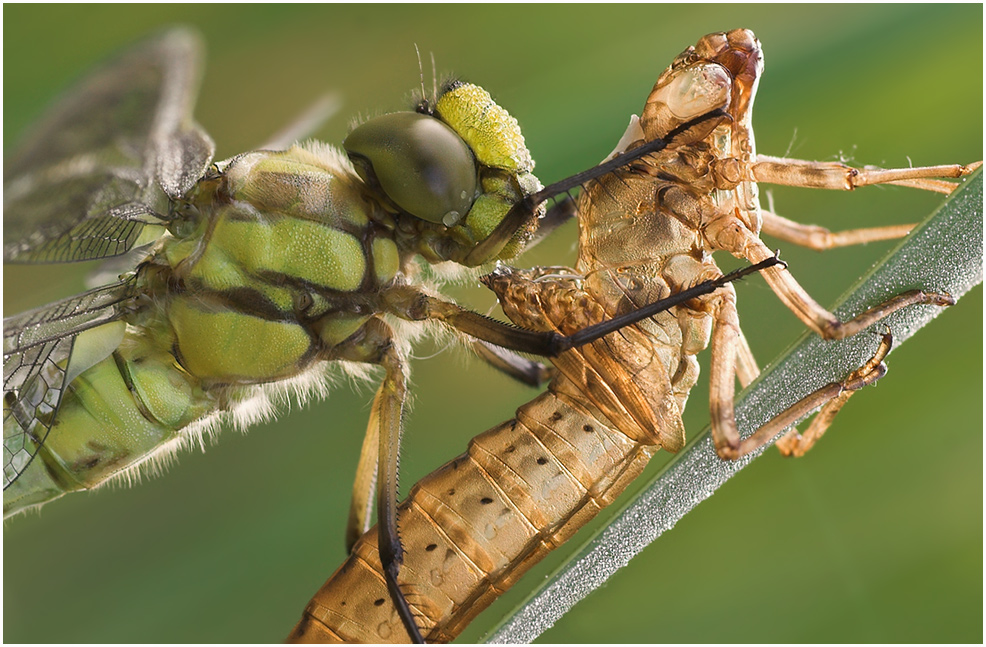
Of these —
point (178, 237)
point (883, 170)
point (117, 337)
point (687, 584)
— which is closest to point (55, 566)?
point (117, 337)

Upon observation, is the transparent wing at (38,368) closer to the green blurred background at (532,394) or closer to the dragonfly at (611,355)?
the green blurred background at (532,394)

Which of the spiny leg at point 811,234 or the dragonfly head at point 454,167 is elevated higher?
the dragonfly head at point 454,167

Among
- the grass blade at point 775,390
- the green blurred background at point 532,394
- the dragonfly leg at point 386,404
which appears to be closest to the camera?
the grass blade at point 775,390

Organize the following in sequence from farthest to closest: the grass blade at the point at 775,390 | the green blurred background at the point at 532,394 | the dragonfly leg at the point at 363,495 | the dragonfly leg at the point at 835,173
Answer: the dragonfly leg at the point at 363,495, the green blurred background at the point at 532,394, the dragonfly leg at the point at 835,173, the grass blade at the point at 775,390

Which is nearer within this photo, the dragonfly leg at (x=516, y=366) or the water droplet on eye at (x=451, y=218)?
the water droplet on eye at (x=451, y=218)

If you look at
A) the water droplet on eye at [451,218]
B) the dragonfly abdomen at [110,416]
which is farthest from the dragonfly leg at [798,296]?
the dragonfly abdomen at [110,416]

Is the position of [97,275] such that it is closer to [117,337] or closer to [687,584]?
[117,337]

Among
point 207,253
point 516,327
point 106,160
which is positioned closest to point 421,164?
point 516,327

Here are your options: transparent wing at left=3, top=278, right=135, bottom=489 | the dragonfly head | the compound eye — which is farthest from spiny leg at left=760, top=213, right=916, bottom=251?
A: transparent wing at left=3, top=278, right=135, bottom=489

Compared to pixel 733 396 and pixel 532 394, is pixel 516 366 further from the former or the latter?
pixel 733 396
